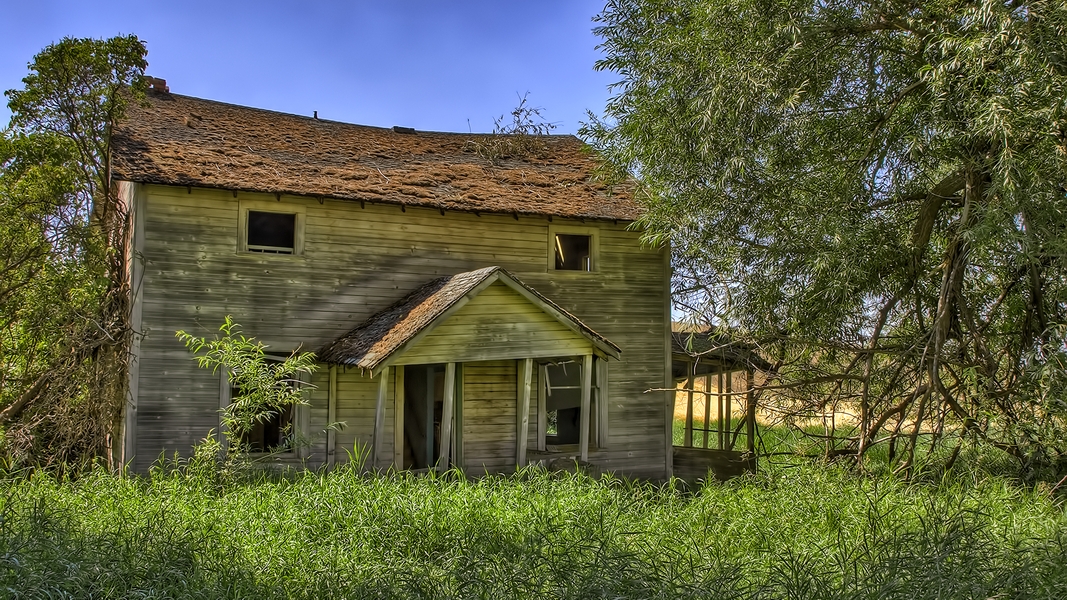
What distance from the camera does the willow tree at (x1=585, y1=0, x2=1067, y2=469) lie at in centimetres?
878

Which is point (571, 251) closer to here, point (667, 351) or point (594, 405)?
point (667, 351)

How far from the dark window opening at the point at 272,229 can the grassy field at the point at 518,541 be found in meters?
5.14

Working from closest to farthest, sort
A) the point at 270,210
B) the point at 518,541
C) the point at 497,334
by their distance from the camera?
the point at 518,541, the point at 497,334, the point at 270,210

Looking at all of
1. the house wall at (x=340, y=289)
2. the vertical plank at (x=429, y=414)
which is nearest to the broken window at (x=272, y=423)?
the house wall at (x=340, y=289)

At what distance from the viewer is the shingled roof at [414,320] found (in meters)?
11.6

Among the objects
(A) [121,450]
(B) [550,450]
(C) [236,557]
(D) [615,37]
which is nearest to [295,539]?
(C) [236,557]

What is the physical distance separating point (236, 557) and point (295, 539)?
71 centimetres

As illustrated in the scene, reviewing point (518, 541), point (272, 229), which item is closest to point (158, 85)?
point (272, 229)

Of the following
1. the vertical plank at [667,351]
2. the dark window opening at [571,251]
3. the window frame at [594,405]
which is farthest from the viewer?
the dark window opening at [571,251]

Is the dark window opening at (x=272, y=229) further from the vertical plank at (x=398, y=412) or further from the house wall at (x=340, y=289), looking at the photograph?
the vertical plank at (x=398, y=412)

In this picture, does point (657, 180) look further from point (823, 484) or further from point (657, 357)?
point (823, 484)

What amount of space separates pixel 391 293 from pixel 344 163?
109 inches

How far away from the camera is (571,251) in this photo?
1630cm

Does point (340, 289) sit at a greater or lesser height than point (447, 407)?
greater
